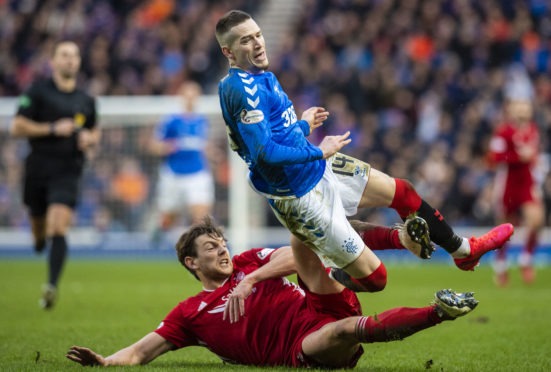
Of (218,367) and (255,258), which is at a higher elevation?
(255,258)

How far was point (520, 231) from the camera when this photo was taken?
1515 centimetres

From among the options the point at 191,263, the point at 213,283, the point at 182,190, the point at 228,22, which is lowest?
the point at 182,190

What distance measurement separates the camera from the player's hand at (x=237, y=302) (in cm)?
458

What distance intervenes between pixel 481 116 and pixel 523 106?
13.1 ft

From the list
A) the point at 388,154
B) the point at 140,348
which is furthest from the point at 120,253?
the point at 140,348

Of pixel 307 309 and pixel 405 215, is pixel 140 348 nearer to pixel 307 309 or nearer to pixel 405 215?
pixel 307 309

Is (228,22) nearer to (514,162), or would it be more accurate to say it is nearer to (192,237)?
(192,237)

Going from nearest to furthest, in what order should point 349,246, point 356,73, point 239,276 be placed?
point 349,246, point 239,276, point 356,73

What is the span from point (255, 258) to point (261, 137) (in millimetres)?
1057

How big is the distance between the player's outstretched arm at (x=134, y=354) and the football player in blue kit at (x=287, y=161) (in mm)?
1066

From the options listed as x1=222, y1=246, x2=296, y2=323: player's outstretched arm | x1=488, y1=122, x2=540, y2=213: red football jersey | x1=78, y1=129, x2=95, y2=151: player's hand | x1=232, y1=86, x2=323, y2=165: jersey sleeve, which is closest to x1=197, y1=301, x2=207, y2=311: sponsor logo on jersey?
x1=222, y1=246, x2=296, y2=323: player's outstretched arm

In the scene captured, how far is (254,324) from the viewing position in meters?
4.89

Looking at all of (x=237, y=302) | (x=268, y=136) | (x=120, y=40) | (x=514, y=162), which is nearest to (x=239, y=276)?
(x=237, y=302)

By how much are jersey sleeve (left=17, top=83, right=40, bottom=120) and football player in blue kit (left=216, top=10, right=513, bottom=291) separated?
4.41 m
